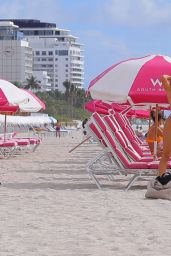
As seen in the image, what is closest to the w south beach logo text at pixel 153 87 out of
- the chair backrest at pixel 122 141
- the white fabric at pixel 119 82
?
the white fabric at pixel 119 82

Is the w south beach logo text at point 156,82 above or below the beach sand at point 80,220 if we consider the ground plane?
above

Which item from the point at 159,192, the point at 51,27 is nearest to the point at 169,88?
the point at 159,192

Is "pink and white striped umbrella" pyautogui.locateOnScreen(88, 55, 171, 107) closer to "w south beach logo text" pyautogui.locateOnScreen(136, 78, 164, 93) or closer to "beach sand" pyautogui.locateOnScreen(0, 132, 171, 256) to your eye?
"w south beach logo text" pyautogui.locateOnScreen(136, 78, 164, 93)

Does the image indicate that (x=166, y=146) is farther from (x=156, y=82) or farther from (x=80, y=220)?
(x=80, y=220)

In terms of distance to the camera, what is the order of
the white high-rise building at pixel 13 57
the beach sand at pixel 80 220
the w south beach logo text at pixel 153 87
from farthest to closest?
the white high-rise building at pixel 13 57, the w south beach logo text at pixel 153 87, the beach sand at pixel 80 220

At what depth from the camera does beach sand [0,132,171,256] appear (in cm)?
516

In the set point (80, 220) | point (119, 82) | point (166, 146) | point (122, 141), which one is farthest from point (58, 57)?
point (80, 220)

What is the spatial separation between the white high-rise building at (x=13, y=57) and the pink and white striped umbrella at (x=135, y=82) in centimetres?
14441

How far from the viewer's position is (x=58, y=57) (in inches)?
6944

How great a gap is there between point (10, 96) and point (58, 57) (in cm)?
16154

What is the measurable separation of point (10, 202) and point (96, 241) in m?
2.69

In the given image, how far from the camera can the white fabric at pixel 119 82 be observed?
10.2 meters

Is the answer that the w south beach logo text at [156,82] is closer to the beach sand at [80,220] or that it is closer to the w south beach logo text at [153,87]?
the w south beach logo text at [153,87]

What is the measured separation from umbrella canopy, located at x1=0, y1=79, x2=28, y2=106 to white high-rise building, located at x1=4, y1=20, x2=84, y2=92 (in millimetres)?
157673
